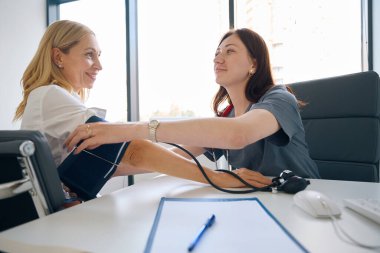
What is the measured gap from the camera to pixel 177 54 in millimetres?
2662

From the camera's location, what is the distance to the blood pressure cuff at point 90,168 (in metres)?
0.72

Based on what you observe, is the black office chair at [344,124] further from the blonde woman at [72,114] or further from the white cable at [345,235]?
the white cable at [345,235]

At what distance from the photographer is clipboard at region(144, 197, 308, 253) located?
43 centimetres

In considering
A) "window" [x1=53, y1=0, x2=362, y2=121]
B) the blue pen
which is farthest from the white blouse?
"window" [x1=53, y1=0, x2=362, y2=121]

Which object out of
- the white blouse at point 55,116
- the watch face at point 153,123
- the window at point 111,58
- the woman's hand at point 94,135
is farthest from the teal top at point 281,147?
the window at point 111,58

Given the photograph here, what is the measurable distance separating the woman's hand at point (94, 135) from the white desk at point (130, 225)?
0.16 metres

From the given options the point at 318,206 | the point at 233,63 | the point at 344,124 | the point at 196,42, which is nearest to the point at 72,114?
the point at 318,206

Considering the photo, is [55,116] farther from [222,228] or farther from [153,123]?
[222,228]

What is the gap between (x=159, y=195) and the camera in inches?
29.7

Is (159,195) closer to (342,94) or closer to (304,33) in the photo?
(342,94)

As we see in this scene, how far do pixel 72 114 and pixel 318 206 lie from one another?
2.29ft

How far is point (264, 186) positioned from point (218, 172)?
0.15 m

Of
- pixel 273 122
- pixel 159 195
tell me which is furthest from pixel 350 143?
pixel 159 195

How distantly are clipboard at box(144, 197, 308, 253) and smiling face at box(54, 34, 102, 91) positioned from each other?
73cm
